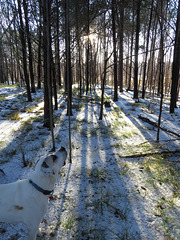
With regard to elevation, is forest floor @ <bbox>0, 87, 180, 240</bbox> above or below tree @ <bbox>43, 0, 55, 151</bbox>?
below

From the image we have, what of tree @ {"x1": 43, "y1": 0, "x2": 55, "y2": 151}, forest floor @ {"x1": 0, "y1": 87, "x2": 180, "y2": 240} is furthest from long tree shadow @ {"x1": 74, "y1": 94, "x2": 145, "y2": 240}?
tree @ {"x1": 43, "y1": 0, "x2": 55, "y2": 151}

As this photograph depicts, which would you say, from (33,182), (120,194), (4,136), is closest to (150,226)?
(120,194)

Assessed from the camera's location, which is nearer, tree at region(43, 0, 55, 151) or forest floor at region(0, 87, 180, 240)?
forest floor at region(0, 87, 180, 240)

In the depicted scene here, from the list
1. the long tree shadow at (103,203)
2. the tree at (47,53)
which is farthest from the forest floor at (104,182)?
the tree at (47,53)

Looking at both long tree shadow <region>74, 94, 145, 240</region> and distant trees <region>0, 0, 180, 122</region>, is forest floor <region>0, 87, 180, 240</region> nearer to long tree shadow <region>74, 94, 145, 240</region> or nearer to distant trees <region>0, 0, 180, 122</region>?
long tree shadow <region>74, 94, 145, 240</region>

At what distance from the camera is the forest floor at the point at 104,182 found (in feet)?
6.87

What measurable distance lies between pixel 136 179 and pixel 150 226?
42.8 inches

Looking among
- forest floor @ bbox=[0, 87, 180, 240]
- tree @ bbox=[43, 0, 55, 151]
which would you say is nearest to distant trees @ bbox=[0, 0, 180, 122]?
tree @ bbox=[43, 0, 55, 151]

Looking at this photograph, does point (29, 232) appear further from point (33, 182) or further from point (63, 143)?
point (63, 143)

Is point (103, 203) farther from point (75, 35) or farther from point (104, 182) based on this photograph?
point (75, 35)

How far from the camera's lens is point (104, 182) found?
122 inches

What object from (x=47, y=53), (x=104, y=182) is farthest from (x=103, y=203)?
(x=47, y=53)

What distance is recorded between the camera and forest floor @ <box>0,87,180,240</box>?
209 cm

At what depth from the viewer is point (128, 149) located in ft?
15.0
